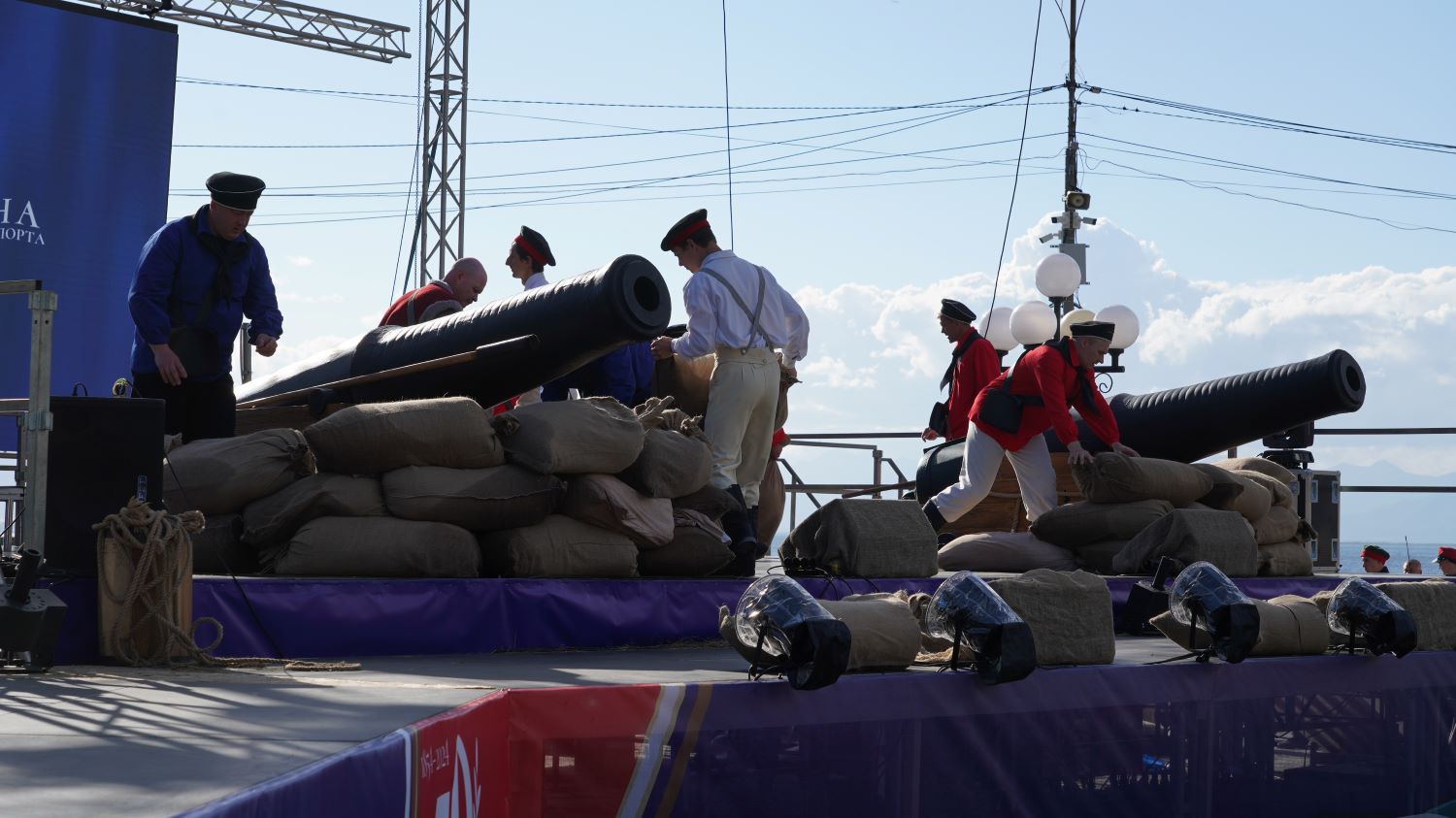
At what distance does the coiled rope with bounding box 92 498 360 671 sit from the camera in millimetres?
3721

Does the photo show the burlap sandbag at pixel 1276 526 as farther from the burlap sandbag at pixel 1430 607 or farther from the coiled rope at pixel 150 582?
the coiled rope at pixel 150 582

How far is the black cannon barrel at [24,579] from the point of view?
3389mm

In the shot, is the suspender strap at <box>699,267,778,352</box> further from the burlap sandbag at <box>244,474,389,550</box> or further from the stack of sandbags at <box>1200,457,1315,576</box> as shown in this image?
the stack of sandbags at <box>1200,457,1315,576</box>

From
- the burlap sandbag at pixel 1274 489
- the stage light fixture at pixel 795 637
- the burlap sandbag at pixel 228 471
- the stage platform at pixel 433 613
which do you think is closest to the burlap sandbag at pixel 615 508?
the stage platform at pixel 433 613

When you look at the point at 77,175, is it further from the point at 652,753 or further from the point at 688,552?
the point at 652,753

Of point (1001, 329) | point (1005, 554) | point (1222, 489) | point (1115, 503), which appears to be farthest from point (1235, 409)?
point (1001, 329)

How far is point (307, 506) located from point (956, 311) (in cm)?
461

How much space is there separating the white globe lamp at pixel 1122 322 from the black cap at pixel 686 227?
8.43 metres

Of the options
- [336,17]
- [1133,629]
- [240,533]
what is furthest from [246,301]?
[336,17]

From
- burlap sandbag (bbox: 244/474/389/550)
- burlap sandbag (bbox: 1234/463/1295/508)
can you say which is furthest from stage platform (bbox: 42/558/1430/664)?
burlap sandbag (bbox: 1234/463/1295/508)

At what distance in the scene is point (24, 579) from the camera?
3.43 meters

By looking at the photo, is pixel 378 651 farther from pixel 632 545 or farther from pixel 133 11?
pixel 133 11

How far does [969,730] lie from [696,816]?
81 cm

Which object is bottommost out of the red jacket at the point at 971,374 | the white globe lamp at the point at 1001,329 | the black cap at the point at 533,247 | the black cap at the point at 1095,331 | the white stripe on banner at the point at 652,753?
the white stripe on banner at the point at 652,753
